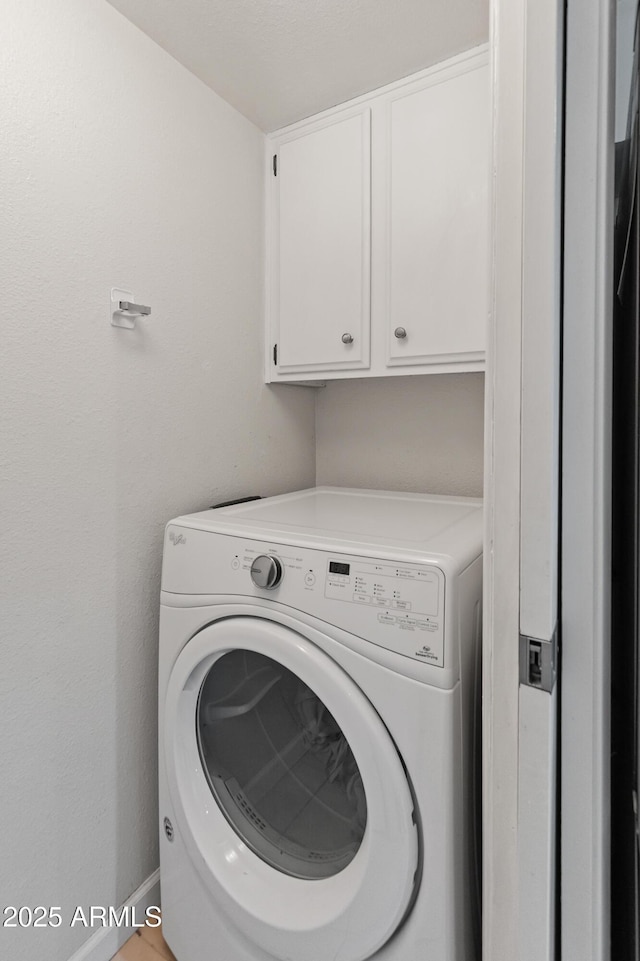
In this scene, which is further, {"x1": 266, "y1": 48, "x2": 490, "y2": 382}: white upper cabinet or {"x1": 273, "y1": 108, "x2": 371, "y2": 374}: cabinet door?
{"x1": 273, "y1": 108, "x2": 371, "y2": 374}: cabinet door

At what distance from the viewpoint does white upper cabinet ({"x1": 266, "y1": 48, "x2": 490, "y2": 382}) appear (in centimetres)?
134

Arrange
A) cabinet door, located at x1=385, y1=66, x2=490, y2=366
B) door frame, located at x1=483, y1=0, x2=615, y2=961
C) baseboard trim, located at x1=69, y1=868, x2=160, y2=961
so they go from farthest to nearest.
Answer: cabinet door, located at x1=385, y1=66, x2=490, y2=366
baseboard trim, located at x1=69, y1=868, x2=160, y2=961
door frame, located at x1=483, y1=0, x2=615, y2=961

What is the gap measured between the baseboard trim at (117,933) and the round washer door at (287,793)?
0.33 meters

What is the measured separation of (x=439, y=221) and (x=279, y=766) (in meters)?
1.48

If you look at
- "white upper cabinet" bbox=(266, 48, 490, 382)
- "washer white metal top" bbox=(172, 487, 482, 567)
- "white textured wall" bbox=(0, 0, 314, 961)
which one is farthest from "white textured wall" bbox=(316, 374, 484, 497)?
"white textured wall" bbox=(0, 0, 314, 961)

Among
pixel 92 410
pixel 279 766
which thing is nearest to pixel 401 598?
pixel 279 766

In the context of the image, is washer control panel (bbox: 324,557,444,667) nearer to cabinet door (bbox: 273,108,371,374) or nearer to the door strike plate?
the door strike plate

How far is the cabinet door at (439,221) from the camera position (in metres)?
1.32

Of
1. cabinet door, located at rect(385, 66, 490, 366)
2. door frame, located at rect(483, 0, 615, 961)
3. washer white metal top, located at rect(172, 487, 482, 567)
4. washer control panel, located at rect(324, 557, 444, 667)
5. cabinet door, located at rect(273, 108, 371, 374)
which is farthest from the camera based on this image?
cabinet door, located at rect(273, 108, 371, 374)

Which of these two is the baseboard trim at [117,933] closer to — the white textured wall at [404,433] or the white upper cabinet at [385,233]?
the white textured wall at [404,433]

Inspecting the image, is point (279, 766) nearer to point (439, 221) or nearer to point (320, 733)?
point (320, 733)

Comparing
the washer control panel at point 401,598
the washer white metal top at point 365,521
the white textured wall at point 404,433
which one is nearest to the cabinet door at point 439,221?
the white textured wall at point 404,433

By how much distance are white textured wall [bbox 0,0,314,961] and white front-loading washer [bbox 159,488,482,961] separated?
0.47 ft

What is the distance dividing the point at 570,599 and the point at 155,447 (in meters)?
1.08
